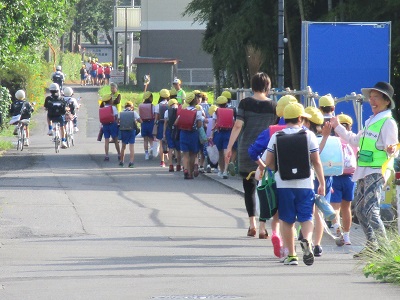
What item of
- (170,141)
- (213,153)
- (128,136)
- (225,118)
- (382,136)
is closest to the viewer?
(382,136)

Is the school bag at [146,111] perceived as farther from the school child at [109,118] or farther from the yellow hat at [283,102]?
the yellow hat at [283,102]

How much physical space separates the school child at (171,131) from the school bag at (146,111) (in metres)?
1.27

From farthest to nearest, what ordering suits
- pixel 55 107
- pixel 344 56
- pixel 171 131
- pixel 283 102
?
pixel 55 107
pixel 171 131
pixel 344 56
pixel 283 102

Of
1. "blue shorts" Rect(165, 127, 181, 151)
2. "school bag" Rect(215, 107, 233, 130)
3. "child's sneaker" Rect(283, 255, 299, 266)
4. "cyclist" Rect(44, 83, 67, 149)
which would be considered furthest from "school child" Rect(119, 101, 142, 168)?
"child's sneaker" Rect(283, 255, 299, 266)

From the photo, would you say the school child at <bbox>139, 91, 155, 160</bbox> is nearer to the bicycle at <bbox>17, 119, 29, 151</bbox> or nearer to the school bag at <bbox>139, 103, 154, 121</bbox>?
the school bag at <bbox>139, 103, 154, 121</bbox>

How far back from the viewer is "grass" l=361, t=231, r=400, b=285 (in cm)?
919

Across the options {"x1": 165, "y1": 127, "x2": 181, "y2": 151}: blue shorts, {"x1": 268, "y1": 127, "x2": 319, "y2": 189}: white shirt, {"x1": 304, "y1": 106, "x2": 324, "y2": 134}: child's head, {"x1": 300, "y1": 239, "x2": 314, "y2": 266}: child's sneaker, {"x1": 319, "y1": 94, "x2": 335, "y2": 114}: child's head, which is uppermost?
{"x1": 319, "y1": 94, "x2": 335, "y2": 114}: child's head

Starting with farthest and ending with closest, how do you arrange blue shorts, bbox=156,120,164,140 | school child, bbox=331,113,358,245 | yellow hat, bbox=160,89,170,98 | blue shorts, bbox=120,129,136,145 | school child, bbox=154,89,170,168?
blue shorts, bbox=156,120,164,140, blue shorts, bbox=120,129,136,145, school child, bbox=154,89,170,168, yellow hat, bbox=160,89,170,98, school child, bbox=331,113,358,245

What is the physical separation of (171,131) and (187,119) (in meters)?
1.91

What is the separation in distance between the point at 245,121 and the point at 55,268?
136 inches

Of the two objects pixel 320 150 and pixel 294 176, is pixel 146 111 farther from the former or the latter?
pixel 294 176

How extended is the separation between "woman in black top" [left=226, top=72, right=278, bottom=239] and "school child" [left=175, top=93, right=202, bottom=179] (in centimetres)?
803

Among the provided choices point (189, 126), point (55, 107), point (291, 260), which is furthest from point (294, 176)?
point (55, 107)

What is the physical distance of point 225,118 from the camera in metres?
20.9
